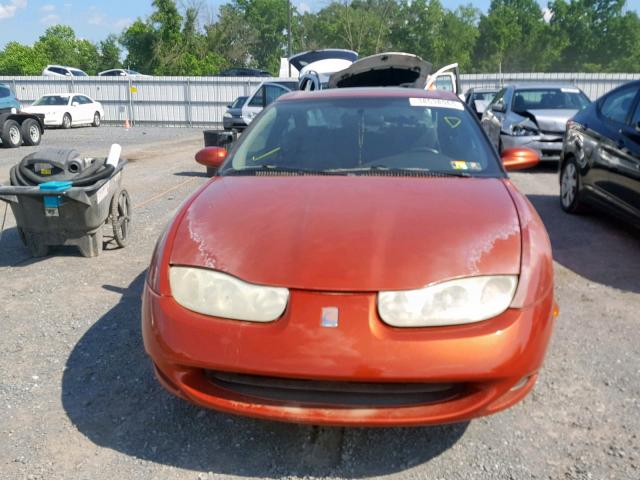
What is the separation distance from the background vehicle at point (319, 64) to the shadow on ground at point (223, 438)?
34.4ft

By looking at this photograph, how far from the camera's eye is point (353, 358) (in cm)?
215

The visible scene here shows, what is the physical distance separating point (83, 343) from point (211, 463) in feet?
5.00

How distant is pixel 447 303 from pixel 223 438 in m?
1.17

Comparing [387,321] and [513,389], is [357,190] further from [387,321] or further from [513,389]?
[513,389]

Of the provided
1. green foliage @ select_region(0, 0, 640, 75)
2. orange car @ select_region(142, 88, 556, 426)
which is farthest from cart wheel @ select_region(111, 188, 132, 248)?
green foliage @ select_region(0, 0, 640, 75)

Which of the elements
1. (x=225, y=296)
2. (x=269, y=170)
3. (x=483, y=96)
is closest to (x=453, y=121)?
(x=269, y=170)

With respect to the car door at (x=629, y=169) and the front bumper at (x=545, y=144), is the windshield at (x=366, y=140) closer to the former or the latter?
the car door at (x=629, y=169)

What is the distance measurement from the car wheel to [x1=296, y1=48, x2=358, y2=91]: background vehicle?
662 centimetres

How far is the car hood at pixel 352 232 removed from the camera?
2342 mm

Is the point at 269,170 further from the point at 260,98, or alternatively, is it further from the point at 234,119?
the point at 260,98

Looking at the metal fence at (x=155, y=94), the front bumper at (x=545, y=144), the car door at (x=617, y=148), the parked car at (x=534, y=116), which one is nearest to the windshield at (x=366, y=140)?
the car door at (x=617, y=148)

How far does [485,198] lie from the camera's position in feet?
9.55

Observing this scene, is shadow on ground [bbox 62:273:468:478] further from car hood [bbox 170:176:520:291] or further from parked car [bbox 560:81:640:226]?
parked car [bbox 560:81:640:226]

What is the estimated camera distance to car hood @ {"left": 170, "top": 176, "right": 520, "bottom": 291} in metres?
2.34
